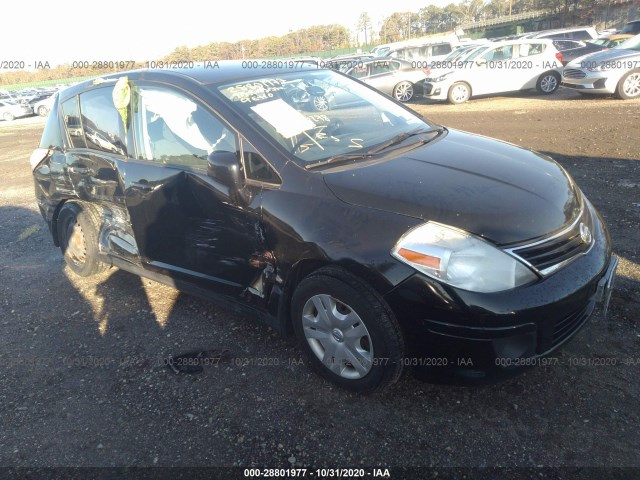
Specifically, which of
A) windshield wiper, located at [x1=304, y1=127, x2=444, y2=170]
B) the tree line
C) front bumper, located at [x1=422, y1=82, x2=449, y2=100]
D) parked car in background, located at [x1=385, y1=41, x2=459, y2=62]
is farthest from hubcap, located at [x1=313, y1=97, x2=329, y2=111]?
the tree line

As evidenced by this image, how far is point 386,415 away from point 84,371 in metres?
2.01

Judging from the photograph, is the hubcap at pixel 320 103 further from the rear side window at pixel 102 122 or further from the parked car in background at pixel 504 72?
the parked car in background at pixel 504 72

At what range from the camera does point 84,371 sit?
3.17 m

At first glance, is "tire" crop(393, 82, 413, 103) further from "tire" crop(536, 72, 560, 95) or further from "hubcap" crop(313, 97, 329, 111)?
"hubcap" crop(313, 97, 329, 111)

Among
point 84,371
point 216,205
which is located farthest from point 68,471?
point 216,205

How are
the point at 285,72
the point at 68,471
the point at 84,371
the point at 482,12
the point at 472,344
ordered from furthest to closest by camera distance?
1. the point at 482,12
2. the point at 285,72
3. the point at 84,371
4. the point at 68,471
5. the point at 472,344

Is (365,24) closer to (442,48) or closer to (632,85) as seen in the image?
(442,48)

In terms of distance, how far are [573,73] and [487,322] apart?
40.5 feet

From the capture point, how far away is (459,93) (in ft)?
47.4

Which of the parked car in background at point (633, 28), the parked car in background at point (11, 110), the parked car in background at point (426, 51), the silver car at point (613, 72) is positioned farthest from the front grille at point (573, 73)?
the parked car in background at point (11, 110)

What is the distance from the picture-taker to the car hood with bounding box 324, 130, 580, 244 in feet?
7.60

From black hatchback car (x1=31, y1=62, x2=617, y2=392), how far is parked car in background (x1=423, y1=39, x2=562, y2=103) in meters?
11.6

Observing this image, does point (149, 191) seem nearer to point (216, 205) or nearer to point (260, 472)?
point (216, 205)

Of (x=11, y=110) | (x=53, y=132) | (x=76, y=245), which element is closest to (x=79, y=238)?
(x=76, y=245)
